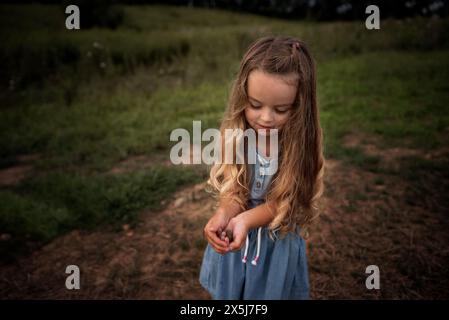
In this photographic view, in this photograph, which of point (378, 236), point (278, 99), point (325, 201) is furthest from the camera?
point (325, 201)

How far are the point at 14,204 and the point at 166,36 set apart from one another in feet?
26.0

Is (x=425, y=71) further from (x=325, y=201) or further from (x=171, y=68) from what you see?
(x=171, y=68)

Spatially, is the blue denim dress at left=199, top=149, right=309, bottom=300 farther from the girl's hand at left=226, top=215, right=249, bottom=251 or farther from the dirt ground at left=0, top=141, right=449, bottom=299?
the dirt ground at left=0, top=141, right=449, bottom=299

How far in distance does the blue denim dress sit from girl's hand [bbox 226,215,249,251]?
23 cm

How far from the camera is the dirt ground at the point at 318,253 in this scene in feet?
7.53

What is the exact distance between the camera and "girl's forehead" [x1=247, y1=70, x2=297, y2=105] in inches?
52.1

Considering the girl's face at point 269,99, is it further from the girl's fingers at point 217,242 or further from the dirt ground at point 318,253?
the dirt ground at point 318,253

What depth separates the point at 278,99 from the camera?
1344 millimetres

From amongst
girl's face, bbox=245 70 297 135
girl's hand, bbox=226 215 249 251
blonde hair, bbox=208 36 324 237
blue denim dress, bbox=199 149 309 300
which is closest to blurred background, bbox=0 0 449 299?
blue denim dress, bbox=199 149 309 300

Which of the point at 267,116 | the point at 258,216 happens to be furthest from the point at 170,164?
the point at 267,116
